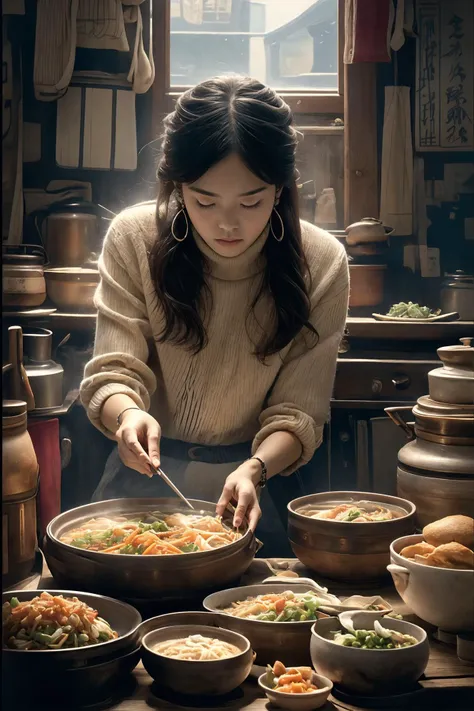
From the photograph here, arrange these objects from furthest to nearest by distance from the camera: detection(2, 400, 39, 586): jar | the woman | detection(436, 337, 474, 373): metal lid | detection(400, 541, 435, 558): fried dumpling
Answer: the woman, detection(436, 337, 474, 373): metal lid, detection(2, 400, 39, 586): jar, detection(400, 541, 435, 558): fried dumpling

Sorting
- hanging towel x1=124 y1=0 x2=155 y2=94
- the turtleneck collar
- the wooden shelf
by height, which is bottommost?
the wooden shelf

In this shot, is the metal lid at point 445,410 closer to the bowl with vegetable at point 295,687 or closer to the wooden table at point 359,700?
the wooden table at point 359,700

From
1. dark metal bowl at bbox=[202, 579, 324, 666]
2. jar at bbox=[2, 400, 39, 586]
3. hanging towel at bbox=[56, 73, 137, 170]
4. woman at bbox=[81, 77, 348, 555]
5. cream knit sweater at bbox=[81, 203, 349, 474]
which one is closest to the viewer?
dark metal bowl at bbox=[202, 579, 324, 666]

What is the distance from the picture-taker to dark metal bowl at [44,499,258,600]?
4.53 feet

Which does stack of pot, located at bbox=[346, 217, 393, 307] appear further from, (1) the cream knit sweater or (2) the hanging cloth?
(1) the cream knit sweater

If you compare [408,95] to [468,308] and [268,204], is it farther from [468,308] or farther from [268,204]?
[268,204]

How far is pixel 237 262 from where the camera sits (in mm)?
2301

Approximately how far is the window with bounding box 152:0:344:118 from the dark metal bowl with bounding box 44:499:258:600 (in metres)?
3.02

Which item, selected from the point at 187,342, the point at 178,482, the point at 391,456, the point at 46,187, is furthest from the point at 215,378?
the point at 46,187

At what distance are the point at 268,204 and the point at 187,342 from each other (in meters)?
0.44

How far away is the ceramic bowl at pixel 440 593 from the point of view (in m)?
1.30

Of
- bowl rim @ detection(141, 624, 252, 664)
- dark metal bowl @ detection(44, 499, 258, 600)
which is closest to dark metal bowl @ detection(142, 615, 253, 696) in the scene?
bowl rim @ detection(141, 624, 252, 664)

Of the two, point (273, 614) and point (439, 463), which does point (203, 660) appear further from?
point (439, 463)

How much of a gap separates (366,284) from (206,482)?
1.85 metres
